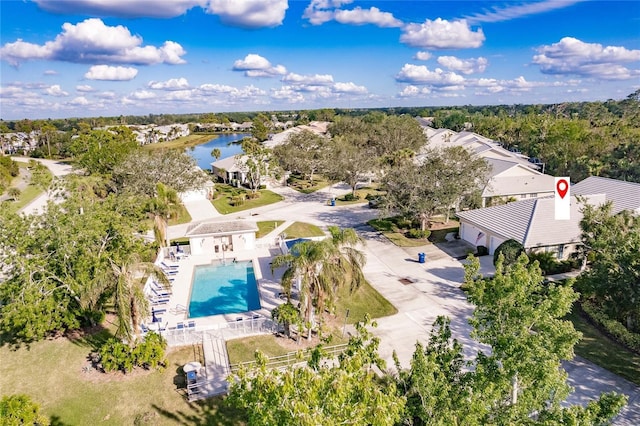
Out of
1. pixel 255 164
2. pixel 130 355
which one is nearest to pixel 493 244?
pixel 130 355

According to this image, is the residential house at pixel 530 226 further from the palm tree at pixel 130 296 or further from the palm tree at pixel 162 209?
the palm tree at pixel 162 209

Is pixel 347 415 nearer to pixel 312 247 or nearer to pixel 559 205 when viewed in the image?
pixel 312 247

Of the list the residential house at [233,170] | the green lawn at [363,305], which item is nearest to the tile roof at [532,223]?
the green lawn at [363,305]

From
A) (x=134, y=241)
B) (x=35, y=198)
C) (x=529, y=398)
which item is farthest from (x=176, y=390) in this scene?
(x=35, y=198)

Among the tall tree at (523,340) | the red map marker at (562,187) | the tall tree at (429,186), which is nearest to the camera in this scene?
the tall tree at (523,340)

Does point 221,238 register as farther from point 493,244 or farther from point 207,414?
point 493,244

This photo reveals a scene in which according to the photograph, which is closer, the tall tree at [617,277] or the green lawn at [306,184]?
the tall tree at [617,277]
